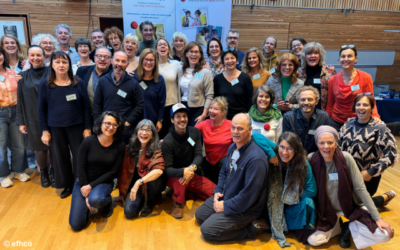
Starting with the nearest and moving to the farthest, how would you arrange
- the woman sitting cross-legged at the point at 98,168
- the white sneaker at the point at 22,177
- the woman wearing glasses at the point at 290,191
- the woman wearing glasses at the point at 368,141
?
the woman wearing glasses at the point at 290,191 → the woman wearing glasses at the point at 368,141 → the woman sitting cross-legged at the point at 98,168 → the white sneaker at the point at 22,177

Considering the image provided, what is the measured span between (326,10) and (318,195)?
516 cm

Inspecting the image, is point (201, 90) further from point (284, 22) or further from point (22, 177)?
point (284, 22)

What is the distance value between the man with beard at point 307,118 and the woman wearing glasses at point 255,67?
2.60 ft

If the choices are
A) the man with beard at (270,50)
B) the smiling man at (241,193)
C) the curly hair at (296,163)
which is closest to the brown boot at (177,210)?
the smiling man at (241,193)

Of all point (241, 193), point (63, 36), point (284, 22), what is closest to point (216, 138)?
point (241, 193)

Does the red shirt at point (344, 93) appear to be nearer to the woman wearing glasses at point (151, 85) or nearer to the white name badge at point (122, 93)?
the woman wearing glasses at point (151, 85)

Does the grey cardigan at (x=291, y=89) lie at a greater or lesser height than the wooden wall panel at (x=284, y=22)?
lesser

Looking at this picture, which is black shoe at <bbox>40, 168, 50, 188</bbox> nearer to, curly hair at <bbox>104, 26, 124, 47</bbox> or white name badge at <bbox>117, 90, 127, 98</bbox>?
white name badge at <bbox>117, 90, 127, 98</bbox>

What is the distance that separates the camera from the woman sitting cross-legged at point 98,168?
2.41 meters

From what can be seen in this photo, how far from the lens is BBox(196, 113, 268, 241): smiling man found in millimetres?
2117

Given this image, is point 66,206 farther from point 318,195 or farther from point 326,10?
point 326,10

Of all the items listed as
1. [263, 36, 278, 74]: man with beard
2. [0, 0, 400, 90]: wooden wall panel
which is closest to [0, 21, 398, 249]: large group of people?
[263, 36, 278, 74]: man with beard

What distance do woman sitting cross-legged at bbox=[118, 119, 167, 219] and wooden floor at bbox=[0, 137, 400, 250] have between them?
14 centimetres

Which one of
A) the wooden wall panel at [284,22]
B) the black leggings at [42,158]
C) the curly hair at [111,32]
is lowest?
the black leggings at [42,158]
